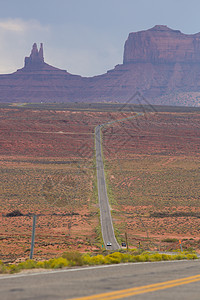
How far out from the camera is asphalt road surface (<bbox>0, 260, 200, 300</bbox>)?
7930mm

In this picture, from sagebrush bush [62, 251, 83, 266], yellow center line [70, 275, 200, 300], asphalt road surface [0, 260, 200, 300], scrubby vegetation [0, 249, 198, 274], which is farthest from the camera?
sagebrush bush [62, 251, 83, 266]

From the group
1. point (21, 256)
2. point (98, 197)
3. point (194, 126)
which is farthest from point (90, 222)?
point (194, 126)

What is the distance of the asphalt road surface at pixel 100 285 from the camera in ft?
26.0

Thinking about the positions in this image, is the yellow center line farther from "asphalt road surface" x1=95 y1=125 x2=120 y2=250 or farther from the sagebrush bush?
"asphalt road surface" x1=95 y1=125 x2=120 y2=250

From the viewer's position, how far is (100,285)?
9.05 metres

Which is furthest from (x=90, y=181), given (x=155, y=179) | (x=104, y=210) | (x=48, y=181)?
(x=104, y=210)

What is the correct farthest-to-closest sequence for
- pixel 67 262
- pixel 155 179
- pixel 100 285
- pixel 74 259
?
1. pixel 155 179
2. pixel 74 259
3. pixel 67 262
4. pixel 100 285

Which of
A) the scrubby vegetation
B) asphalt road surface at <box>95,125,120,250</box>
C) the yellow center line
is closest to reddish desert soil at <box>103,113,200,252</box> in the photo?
asphalt road surface at <box>95,125,120,250</box>

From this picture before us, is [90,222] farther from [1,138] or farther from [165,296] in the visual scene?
[1,138]

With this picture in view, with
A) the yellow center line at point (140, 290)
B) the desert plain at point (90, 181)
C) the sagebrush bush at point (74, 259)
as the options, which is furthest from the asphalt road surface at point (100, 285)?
the desert plain at point (90, 181)

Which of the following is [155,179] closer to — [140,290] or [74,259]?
[74,259]

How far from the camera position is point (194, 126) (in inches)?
5812

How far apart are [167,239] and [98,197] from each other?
938 inches

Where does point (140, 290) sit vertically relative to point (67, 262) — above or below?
above
